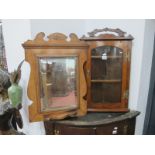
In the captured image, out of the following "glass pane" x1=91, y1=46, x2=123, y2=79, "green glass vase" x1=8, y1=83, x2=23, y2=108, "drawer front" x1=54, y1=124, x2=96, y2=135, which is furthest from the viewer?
"glass pane" x1=91, y1=46, x2=123, y2=79

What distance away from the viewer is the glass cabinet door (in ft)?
4.69

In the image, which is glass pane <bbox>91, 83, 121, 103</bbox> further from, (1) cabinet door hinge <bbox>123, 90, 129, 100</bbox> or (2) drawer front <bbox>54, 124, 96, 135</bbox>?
(2) drawer front <bbox>54, 124, 96, 135</bbox>

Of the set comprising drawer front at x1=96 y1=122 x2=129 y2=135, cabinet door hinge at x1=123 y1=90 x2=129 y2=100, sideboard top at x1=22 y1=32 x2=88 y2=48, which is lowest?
drawer front at x1=96 y1=122 x2=129 y2=135

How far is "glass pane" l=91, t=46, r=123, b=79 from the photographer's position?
4.67 feet

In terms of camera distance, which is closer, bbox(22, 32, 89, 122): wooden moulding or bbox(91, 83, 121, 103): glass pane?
bbox(22, 32, 89, 122): wooden moulding

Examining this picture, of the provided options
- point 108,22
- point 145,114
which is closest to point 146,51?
point 108,22

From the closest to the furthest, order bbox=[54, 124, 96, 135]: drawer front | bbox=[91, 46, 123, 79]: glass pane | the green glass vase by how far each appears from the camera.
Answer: the green glass vase < bbox=[54, 124, 96, 135]: drawer front < bbox=[91, 46, 123, 79]: glass pane

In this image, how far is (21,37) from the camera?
139 centimetres

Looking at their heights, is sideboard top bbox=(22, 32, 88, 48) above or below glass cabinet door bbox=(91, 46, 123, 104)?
above

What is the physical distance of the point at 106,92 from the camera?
1.52 metres

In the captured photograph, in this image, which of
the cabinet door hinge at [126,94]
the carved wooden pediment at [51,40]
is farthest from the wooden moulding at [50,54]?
the cabinet door hinge at [126,94]

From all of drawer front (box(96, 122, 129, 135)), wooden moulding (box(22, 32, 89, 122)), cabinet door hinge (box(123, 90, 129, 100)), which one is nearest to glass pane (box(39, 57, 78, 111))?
wooden moulding (box(22, 32, 89, 122))

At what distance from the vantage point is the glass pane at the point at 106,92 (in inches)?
59.0

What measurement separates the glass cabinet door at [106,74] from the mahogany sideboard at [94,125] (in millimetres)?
169
